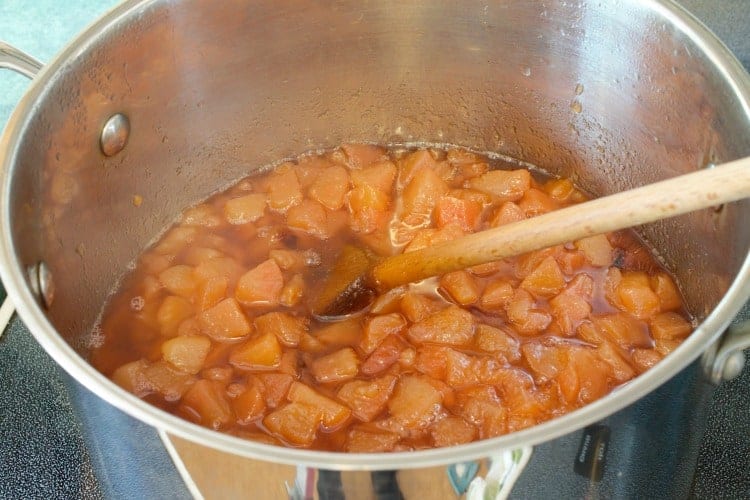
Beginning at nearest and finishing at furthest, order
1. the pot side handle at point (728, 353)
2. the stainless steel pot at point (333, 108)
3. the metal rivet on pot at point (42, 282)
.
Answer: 1. the pot side handle at point (728, 353)
2. the metal rivet on pot at point (42, 282)
3. the stainless steel pot at point (333, 108)

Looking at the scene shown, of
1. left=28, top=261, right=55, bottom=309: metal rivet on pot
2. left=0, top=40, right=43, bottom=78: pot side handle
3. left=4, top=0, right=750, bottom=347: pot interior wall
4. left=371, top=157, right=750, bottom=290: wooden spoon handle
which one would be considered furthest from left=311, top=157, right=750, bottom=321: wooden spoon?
left=0, top=40, right=43, bottom=78: pot side handle

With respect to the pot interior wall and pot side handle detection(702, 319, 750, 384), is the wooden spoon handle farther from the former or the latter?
the pot interior wall

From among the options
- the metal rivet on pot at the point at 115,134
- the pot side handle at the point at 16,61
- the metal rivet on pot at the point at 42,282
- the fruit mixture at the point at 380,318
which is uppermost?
the pot side handle at the point at 16,61

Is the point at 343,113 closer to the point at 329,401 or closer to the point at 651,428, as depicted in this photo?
the point at 329,401

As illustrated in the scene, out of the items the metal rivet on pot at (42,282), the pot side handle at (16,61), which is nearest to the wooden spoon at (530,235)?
the metal rivet on pot at (42,282)

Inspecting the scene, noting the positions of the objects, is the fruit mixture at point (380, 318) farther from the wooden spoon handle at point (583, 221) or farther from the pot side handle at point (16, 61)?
the pot side handle at point (16, 61)

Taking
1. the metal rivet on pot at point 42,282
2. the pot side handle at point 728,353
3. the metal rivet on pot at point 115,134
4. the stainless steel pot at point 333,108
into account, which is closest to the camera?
the pot side handle at point 728,353

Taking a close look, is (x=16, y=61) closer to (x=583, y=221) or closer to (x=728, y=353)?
(x=583, y=221)

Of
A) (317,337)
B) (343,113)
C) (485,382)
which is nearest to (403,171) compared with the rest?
(343,113)

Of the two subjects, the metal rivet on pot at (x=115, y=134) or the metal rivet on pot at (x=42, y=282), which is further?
the metal rivet on pot at (x=115, y=134)
